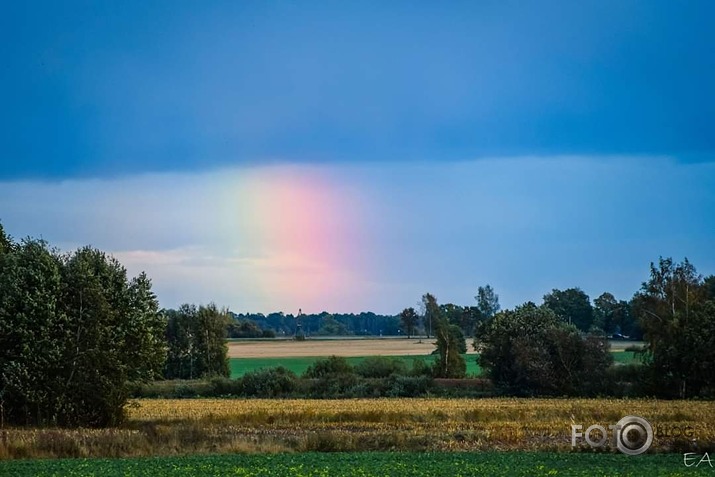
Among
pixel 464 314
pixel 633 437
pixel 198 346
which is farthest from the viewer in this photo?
pixel 464 314

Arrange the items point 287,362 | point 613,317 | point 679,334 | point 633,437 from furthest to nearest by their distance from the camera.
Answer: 1. point 613,317
2. point 287,362
3. point 679,334
4. point 633,437

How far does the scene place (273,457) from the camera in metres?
32.4

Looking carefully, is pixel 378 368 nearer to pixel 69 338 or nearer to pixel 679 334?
pixel 679 334

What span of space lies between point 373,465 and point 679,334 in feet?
149

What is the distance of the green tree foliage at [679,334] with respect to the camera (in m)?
66.4

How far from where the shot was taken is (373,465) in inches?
1152

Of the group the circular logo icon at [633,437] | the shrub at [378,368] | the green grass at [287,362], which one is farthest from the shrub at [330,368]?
the circular logo icon at [633,437]

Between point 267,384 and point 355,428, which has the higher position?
point 267,384

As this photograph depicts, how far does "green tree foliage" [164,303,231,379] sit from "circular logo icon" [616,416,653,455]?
2680 inches

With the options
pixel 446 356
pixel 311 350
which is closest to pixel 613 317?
pixel 311 350

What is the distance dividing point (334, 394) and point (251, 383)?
27.7 feet

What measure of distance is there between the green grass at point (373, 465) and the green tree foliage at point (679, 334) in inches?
1436

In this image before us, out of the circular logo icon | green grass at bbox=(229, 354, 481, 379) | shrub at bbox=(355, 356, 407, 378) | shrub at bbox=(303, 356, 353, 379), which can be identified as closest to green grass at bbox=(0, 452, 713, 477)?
the circular logo icon

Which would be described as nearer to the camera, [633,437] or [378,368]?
[633,437]
